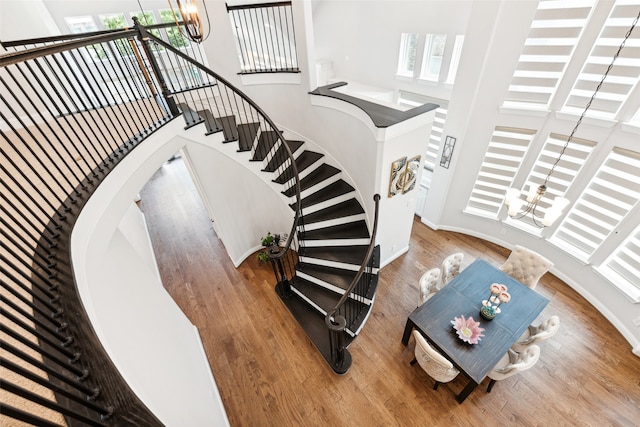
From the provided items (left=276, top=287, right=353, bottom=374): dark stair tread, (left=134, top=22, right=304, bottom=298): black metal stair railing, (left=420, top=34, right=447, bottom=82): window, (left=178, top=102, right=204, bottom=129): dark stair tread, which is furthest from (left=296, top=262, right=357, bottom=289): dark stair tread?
(left=420, top=34, right=447, bottom=82): window

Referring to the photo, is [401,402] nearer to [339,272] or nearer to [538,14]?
[339,272]

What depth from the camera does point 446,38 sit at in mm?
5137

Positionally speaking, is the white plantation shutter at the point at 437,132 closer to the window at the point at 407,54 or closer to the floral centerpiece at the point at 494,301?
the window at the point at 407,54

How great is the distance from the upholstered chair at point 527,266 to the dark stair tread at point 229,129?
484 cm

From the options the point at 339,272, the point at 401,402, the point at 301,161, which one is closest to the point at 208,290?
the point at 339,272

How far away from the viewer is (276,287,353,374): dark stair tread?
3799 millimetres

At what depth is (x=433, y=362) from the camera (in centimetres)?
309

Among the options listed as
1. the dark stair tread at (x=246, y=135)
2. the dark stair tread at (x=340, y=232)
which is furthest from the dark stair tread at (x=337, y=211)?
the dark stair tread at (x=246, y=135)

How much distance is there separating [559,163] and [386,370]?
4.11m

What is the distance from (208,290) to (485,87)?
236 inches

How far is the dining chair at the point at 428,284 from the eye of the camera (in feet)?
12.8

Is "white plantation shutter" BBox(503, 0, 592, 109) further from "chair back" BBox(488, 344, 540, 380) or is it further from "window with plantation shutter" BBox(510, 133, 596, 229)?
"chair back" BBox(488, 344, 540, 380)

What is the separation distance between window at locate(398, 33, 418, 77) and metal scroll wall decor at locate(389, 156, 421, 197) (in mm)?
2966

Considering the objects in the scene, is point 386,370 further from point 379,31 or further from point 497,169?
point 379,31
